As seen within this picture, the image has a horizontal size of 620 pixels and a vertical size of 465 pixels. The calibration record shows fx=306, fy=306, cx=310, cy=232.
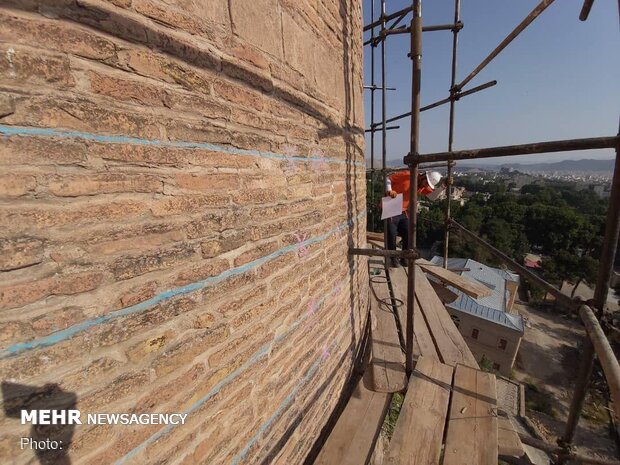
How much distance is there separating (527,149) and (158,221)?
6.44 feet

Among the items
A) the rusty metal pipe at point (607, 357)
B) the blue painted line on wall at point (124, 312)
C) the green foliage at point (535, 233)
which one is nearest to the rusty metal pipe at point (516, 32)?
the rusty metal pipe at point (607, 357)

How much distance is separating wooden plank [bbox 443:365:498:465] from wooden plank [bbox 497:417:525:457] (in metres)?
0.13

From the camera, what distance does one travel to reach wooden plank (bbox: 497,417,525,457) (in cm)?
195

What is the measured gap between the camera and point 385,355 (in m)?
2.81

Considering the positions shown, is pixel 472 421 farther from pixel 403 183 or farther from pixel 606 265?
pixel 403 183

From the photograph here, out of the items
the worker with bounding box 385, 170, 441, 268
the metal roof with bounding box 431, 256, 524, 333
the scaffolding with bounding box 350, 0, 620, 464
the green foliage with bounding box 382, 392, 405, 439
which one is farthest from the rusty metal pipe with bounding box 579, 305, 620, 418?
the metal roof with bounding box 431, 256, 524, 333

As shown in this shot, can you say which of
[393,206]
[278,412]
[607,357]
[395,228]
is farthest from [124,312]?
[395,228]

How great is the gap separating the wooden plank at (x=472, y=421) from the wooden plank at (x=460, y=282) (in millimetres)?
1480

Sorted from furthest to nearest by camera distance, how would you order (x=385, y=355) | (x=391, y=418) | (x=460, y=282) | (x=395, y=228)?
(x=395, y=228) < (x=391, y=418) < (x=460, y=282) < (x=385, y=355)

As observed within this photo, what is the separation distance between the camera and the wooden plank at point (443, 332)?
271 centimetres

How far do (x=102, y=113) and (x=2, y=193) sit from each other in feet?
1.24

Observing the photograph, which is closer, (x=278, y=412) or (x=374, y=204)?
(x=278, y=412)

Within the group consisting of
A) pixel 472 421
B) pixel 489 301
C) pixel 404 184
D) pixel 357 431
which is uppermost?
pixel 404 184

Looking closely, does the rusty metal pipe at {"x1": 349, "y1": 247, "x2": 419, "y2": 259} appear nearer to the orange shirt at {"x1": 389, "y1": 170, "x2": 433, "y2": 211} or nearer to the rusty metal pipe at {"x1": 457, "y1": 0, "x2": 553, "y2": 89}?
the rusty metal pipe at {"x1": 457, "y1": 0, "x2": 553, "y2": 89}
